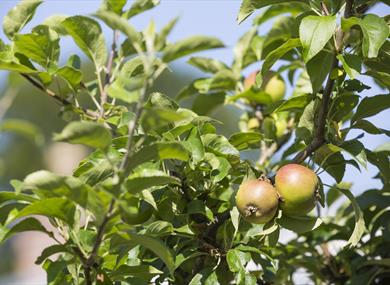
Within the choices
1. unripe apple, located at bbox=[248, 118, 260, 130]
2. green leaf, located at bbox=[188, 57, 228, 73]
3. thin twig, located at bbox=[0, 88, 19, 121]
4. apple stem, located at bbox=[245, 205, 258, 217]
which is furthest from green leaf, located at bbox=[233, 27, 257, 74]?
thin twig, located at bbox=[0, 88, 19, 121]

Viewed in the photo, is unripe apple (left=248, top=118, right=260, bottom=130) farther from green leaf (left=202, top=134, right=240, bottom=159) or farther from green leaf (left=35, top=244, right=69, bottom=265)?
green leaf (left=35, top=244, right=69, bottom=265)

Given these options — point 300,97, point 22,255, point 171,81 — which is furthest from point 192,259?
point 171,81

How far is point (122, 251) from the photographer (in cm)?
122

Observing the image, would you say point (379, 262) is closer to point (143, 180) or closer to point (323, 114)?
point (323, 114)

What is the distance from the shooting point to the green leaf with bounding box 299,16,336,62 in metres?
1.27

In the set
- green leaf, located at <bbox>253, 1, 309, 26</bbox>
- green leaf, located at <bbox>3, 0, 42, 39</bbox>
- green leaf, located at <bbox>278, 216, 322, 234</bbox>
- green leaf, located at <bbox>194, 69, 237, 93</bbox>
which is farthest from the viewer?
green leaf, located at <bbox>194, 69, 237, 93</bbox>

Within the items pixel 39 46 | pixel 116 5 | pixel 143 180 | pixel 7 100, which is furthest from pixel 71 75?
pixel 143 180

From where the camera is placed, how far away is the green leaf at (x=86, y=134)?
99 cm

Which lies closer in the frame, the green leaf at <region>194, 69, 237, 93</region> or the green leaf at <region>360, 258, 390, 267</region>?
the green leaf at <region>360, 258, 390, 267</region>

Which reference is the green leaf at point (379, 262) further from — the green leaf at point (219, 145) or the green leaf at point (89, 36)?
the green leaf at point (89, 36)

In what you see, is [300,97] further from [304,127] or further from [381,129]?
[381,129]

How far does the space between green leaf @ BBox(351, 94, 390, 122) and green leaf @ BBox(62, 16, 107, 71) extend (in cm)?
64

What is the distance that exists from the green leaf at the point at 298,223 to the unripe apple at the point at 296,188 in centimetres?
2

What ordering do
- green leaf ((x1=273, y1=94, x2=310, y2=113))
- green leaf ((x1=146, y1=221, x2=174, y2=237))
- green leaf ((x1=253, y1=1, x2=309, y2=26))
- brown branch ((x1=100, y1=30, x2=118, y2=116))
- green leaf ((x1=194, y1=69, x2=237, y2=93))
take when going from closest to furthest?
green leaf ((x1=146, y1=221, x2=174, y2=237)) → green leaf ((x1=273, y1=94, x2=310, y2=113)) → brown branch ((x1=100, y1=30, x2=118, y2=116)) → green leaf ((x1=253, y1=1, x2=309, y2=26)) → green leaf ((x1=194, y1=69, x2=237, y2=93))
